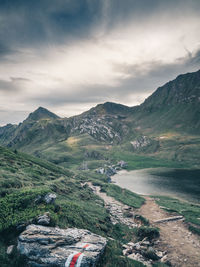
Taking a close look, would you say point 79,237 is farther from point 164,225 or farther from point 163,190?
point 163,190

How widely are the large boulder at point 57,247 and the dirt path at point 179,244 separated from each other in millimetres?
17439

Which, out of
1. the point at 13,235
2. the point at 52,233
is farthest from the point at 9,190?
the point at 52,233

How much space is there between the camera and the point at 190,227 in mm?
36188

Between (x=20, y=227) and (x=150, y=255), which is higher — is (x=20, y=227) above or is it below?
above

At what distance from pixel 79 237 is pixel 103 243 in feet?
8.58

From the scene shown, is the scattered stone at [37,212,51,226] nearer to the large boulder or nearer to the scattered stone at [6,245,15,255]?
the large boulder

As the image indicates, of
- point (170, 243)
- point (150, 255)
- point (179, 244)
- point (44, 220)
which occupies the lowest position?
point (179, 244)

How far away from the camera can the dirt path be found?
2464 centimetres

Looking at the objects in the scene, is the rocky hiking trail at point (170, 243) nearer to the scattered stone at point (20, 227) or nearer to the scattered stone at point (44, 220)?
the scattered stone at point (44, 220)

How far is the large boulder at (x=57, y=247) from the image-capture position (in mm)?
12945

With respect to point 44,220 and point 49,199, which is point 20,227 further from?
point 49,199

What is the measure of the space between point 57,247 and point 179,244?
2625 centimetres

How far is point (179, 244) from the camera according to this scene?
29.2 m

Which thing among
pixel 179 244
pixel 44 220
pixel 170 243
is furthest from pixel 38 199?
pixel 179 244
